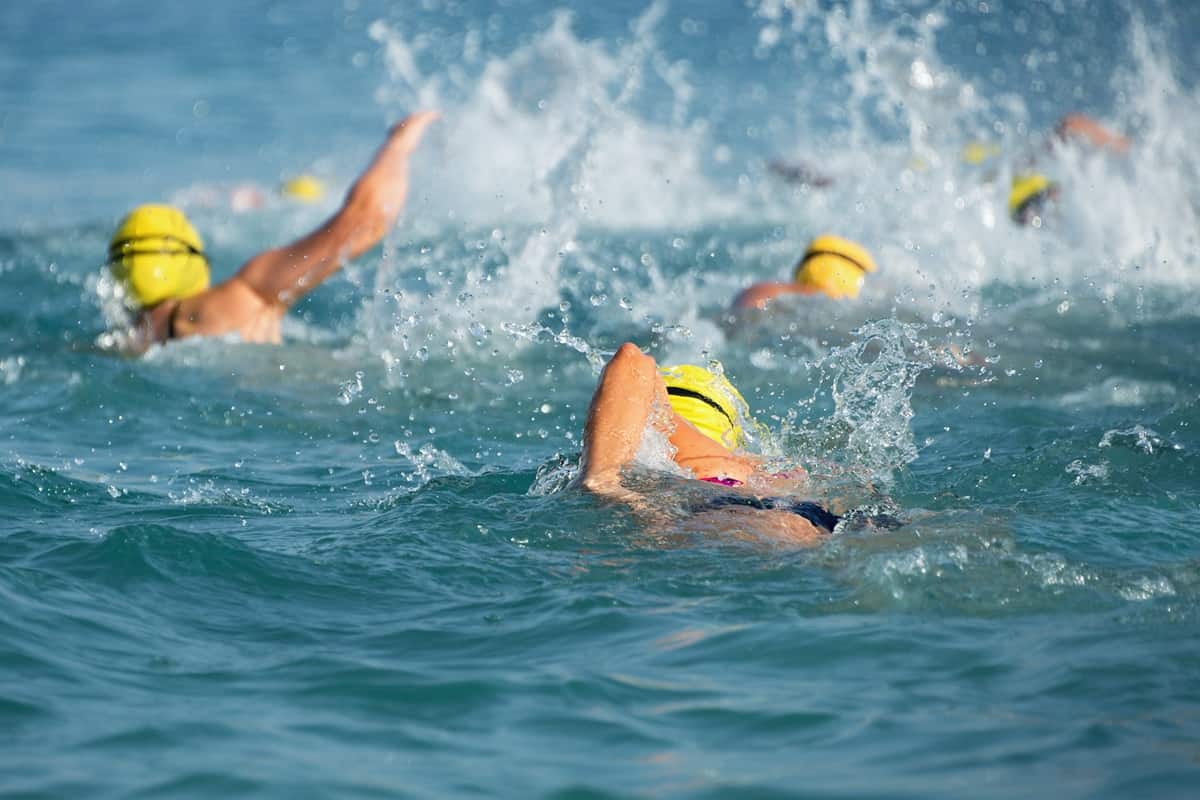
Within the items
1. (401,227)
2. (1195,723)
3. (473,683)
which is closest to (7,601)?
(473,683)

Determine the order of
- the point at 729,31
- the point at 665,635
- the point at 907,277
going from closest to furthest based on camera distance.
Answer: the point at 665,635
the point at 907,277
the point at 729,31

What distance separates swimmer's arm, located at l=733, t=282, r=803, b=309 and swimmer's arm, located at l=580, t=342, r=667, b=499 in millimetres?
4370

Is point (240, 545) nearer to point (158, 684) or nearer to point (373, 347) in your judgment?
point (158, 684)

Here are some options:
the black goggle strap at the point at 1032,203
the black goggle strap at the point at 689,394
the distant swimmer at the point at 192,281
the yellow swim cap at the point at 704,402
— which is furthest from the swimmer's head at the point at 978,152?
the black goggle strap at the point at 689,394

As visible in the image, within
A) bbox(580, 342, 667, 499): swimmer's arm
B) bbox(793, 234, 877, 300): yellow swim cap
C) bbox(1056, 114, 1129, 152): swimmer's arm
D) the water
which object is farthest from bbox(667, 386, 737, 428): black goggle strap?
Answer: bbox(1056, 114, 1129, 152): swimmer's arm

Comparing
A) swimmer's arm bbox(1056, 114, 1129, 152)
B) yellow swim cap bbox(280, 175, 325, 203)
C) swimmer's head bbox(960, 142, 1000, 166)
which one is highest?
swimmer's head bbox(960, 142, 1000, 166)

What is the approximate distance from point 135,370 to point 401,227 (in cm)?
550

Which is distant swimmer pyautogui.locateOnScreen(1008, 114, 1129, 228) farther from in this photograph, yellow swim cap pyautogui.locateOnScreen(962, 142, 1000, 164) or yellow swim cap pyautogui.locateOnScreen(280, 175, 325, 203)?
yellow swim cap pyautogui.locateOnScreen(280, 175, 325, 203)

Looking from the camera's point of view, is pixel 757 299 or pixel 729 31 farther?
pixel 729 31

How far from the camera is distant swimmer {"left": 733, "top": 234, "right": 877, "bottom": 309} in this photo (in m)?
9.15

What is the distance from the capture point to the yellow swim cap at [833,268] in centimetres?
915

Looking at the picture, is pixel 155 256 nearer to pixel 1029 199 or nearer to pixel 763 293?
pixel 763 293

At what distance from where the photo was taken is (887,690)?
369 centimetres

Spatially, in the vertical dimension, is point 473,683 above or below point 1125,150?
below
